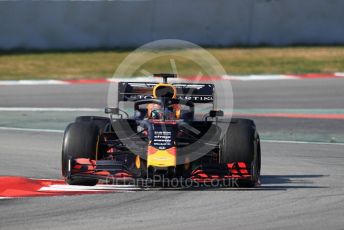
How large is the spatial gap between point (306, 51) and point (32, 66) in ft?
23.8

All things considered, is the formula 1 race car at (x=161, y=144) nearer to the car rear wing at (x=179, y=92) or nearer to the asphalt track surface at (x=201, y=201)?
the car rear wing at (x=179, y=92)

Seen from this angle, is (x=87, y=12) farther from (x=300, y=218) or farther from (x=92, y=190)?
(x=300, y=218)

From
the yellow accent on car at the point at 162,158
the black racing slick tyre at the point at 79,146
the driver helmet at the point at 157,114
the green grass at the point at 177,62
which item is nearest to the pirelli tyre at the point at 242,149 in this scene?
the yellow accent on car at the point at 162,158

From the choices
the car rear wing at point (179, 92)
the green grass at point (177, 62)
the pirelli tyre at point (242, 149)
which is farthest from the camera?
the green grass at point (177, 62)

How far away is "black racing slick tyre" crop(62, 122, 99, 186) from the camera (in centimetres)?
1121

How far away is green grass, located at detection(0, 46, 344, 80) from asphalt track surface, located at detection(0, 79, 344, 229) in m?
8.36

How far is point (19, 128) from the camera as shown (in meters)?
17.1

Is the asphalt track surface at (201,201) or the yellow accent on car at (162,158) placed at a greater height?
the yellow accent on car at (162,158)

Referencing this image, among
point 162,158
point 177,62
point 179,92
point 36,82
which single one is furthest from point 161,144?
point 177,62

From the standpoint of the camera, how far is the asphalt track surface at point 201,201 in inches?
356

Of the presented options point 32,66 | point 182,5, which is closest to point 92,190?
point 32,66

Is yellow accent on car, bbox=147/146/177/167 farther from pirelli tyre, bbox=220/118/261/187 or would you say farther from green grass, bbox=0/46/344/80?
green grass, bbox=0/46/344/80

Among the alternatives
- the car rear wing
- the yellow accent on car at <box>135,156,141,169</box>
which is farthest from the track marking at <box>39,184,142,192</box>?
the car rear wing

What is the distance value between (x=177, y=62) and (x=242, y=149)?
15383 millimetres
